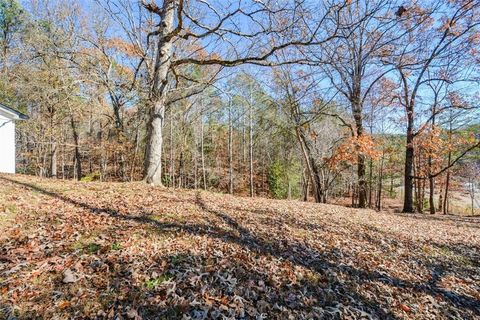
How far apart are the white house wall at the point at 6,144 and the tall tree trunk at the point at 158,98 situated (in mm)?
9722

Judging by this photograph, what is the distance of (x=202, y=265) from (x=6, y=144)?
552 inches

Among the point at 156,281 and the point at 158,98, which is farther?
the point at 158,98

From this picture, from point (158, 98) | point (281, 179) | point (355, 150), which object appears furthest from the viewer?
point (281, 179)

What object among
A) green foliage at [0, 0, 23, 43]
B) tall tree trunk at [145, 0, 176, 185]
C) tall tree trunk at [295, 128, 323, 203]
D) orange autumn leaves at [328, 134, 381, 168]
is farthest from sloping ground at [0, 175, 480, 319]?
green foliage at [0, 0, 23, 43]

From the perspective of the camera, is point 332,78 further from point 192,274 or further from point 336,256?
point 192,274

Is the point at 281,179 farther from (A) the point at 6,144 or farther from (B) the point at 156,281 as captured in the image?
(B) the point at 156,281

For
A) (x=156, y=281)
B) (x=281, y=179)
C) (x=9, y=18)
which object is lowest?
(x=281, y=179)

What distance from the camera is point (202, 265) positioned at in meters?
3.00

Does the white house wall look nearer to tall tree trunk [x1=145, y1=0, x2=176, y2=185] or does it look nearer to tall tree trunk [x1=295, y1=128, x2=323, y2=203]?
tall tree trunk [x1=145, y1=0, x2=176, y2=185]

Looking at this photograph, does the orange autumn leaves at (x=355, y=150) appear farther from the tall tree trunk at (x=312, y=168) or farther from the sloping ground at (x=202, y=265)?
the sloping ground at (x=202, y=265)

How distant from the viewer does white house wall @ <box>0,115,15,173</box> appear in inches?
471

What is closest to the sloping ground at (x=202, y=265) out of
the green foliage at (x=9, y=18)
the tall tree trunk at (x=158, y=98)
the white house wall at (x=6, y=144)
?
the tall tree trunk at (x=158, y=98)

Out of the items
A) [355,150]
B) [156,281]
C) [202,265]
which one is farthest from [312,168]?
[156,281]

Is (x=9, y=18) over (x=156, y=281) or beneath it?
over
